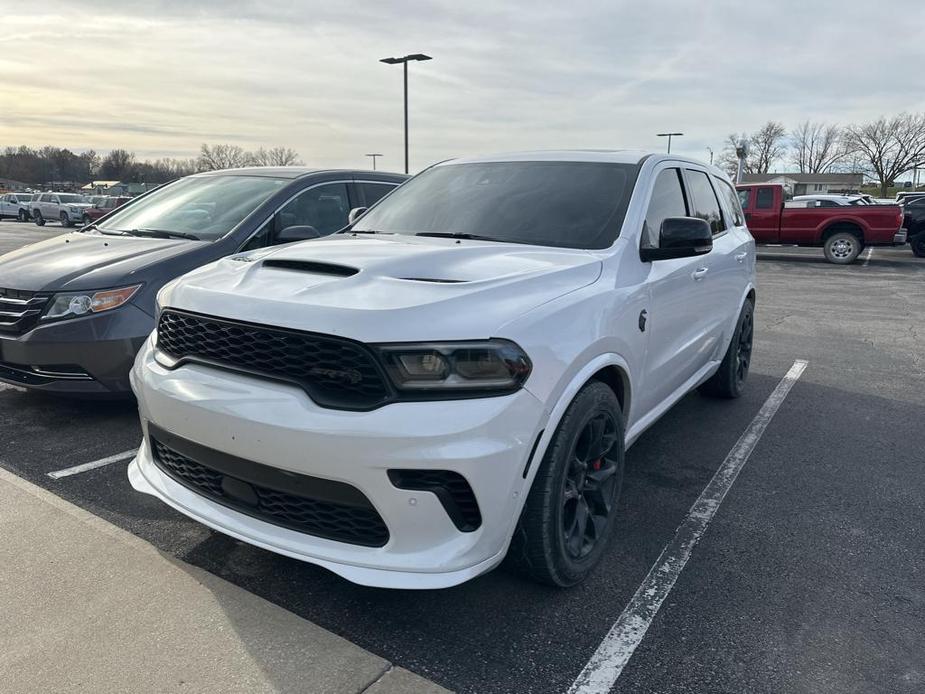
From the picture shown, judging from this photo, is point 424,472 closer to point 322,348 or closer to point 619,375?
point 322,348

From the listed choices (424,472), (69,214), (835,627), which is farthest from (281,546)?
(69,214)

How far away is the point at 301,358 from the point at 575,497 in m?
1.22

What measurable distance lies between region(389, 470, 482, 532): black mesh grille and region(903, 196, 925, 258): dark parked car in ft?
73.2

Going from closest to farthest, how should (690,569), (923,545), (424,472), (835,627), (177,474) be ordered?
(424,472), (835,627), (177,474), (690,569), (923,545)

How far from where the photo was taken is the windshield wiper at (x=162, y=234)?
500 cm

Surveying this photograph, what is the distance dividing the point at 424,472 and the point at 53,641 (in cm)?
143

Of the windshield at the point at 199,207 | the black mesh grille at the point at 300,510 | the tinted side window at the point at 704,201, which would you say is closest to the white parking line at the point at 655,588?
the black mesh grille at the point at 300,510

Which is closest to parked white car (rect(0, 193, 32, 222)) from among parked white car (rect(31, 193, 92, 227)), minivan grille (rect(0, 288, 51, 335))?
parked white car (rect(31, 193, 92, 227))

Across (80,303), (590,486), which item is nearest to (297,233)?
(80,303)

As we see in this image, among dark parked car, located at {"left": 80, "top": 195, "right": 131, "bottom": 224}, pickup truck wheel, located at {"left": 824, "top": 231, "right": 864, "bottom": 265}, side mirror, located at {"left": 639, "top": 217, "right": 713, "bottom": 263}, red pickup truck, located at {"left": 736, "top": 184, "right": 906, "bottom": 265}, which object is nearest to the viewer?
side mirror, located at {"left": 639, "top": 217, "right": 713, "bottom": 263}

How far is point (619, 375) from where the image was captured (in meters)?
3.03

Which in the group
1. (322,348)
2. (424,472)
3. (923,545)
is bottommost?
(923,545)

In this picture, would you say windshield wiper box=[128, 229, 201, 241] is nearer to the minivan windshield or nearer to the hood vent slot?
the minivan windshield

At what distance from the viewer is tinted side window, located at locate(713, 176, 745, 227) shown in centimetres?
542
